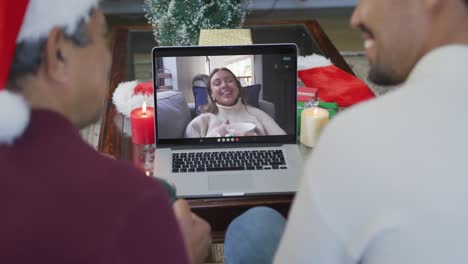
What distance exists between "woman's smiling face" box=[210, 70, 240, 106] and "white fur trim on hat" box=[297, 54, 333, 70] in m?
0.49

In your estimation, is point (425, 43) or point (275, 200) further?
point (275, 200)

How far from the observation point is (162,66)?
1.45m

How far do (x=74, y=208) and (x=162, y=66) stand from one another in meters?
0.84

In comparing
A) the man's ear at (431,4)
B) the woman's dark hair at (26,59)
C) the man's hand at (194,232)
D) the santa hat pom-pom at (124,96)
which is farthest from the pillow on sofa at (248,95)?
the woman's dark hair at (26,59)

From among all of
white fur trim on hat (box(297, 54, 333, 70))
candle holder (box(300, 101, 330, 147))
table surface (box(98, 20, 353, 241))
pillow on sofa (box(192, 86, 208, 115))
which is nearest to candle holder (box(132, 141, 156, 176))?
table surface (box(98, 20, 353, 241))

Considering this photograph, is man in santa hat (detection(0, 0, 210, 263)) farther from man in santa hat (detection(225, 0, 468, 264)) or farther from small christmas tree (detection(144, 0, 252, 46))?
small christmas tree (detection(144, 0, 252, 46))

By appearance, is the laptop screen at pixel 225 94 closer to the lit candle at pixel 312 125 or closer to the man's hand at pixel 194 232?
the lit candle at pixel 312 125

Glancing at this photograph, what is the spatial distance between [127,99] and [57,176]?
40.6 inches

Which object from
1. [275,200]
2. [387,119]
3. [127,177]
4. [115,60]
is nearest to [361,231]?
[387,119]

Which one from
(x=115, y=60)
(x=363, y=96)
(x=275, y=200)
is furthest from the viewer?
(x=115, y=60)

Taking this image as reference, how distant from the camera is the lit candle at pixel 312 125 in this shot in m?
1.45

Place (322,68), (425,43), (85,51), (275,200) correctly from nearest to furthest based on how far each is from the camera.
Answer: (85,51) < (425,43) < (275,200) < (322,68)

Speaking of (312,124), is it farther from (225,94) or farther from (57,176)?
(57,176)

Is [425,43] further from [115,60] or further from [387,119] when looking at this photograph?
[115,60]
